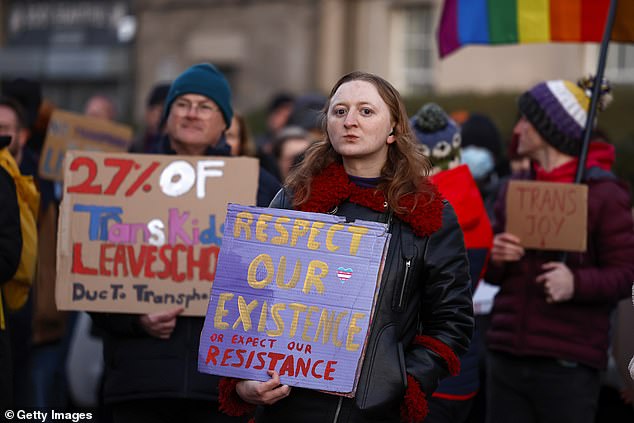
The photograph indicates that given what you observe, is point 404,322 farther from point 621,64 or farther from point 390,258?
point 621,64

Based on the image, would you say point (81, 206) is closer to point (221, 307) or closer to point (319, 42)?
point (221, 307)

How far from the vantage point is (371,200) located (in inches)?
149

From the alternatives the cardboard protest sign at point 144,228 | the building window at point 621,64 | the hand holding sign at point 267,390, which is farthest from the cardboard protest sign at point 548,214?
the building window at point 621,64

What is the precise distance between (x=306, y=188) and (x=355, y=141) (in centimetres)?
24

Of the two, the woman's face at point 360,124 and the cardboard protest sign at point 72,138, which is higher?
the woman's face at point 360,124

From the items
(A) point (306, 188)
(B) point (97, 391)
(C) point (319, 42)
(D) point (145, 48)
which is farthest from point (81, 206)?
(D) point (145, 48)

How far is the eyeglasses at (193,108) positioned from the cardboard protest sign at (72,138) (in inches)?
70.9

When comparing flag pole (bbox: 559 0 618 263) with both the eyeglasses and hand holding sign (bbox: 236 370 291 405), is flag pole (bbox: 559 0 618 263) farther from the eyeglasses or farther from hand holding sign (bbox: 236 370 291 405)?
hand holding sign (bbox: 236 370 291 405)

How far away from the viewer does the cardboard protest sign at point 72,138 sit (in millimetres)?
6980

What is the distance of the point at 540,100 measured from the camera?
5.36m

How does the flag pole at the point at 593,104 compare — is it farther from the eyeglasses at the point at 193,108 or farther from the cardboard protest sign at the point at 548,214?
the eyeglasses at the point at 193,108

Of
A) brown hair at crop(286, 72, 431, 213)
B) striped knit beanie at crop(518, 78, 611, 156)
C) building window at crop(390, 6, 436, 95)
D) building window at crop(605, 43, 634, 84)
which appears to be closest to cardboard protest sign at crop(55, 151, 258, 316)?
brown hair at crop(286, 72, 431, 213)

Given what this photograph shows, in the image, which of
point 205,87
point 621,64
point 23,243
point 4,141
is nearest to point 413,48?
point 621,64

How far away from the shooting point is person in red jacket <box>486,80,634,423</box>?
5.06 m
